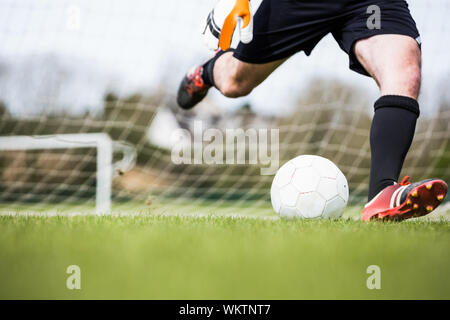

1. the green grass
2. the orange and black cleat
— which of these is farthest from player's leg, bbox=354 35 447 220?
the orange and black cleat

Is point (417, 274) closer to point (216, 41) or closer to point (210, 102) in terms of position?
point (216, 41)

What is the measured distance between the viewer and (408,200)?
1611 millimetres

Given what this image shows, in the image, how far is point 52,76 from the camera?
5.86 m

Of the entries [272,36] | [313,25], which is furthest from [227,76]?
[313,25]

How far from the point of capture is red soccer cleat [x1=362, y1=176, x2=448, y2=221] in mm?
1604

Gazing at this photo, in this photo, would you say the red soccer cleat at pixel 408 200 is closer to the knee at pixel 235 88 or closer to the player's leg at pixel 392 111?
the player's leg at pixel 392 111

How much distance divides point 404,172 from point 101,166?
495 centimetres

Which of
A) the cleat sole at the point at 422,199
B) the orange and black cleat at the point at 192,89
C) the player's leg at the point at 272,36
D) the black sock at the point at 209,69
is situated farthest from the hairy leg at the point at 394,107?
the orange and black cleat at the point at 192,89

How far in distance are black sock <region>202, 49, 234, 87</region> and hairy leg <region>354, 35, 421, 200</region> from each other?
882 millimetres

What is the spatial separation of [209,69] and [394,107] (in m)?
1.05

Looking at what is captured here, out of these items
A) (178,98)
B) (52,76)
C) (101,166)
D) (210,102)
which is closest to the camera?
(178,98)

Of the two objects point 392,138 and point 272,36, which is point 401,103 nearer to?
point 392,138

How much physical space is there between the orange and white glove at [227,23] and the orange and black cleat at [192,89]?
18.7 inches
